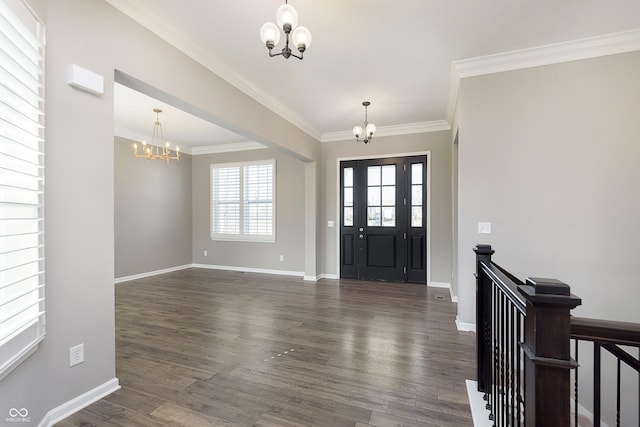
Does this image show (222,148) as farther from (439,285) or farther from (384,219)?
(439,285)

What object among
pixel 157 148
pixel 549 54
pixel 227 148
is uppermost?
pixel 549 54

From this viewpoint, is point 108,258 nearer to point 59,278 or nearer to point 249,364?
point 59,278

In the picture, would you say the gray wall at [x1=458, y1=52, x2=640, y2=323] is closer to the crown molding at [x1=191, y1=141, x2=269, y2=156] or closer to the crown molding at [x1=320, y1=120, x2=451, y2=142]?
the crown molding at [x1=320, y1=120, x2=451, y2=142]

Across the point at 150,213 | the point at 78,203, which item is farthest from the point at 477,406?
the point at 150,213

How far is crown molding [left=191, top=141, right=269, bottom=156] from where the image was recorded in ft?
22.0

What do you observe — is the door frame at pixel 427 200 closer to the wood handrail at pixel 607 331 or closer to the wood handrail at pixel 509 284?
the wood handrail at pixel 509 284

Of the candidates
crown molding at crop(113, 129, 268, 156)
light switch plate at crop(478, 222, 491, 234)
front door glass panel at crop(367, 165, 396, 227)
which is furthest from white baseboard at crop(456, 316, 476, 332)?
crown molding at crop(113, 129, 268, 156)

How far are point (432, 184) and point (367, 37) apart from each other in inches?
129

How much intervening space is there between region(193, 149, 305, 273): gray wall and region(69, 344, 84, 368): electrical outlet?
4535 millimetres

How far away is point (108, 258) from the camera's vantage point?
6.93ft

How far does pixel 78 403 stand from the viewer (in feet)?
6.31

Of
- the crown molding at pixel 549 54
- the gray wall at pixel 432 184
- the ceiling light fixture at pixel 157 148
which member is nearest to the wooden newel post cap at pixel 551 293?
the crown molding at pixel 549 54

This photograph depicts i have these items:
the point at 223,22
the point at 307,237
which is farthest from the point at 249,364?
the point at 307,237

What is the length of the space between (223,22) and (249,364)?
305 centimetres
